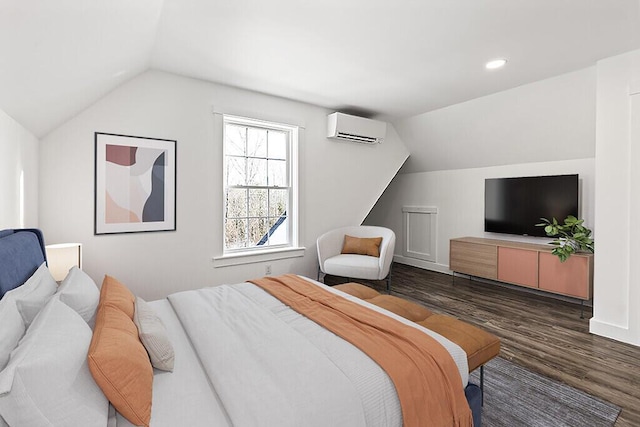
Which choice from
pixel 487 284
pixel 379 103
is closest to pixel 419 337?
pixel 379 103

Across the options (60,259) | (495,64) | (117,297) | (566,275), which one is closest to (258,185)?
(60,259)

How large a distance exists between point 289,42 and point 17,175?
214 centimetres

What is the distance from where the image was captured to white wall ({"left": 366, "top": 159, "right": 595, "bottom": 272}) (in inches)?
152

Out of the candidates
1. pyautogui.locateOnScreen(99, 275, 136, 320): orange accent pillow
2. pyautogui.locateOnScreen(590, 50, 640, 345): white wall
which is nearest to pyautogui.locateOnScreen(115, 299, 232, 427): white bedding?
pyautogui.locateOnScreen(99, 275, 136, 320): orange accent pillow

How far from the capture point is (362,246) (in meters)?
4.29

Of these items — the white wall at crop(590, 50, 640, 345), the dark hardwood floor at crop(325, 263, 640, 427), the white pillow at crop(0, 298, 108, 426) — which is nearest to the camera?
the white pillow at crop(0, 298, 108, 426)

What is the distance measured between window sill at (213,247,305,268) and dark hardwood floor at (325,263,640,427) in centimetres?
92

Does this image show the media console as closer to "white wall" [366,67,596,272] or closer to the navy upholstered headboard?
"white wall" [366,67,596,272]

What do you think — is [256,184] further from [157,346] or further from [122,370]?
[122,370]

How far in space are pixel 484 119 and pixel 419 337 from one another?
3.52m

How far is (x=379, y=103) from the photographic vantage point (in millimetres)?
4137

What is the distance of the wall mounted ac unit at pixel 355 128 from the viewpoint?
4.23m

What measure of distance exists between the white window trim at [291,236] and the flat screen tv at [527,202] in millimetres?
2762

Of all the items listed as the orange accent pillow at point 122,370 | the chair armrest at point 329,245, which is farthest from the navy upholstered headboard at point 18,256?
the chair armrest at point 329,245
